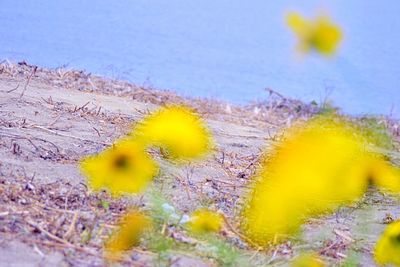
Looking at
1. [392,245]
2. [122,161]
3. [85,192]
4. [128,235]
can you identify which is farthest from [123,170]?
[85,192]

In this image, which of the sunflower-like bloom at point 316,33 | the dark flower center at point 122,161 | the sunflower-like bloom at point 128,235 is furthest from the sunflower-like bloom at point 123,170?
the sunflower-like bloom at point 316,33

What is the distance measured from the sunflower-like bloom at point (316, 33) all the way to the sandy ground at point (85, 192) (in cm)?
54

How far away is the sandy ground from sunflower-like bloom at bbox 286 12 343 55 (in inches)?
21.2

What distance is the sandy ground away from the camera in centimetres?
129

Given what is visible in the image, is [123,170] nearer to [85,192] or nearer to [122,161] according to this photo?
[122,161]

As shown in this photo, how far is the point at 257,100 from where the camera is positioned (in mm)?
4637

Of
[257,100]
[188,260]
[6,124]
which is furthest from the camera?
[257,100]

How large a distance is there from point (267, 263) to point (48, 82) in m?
2.43

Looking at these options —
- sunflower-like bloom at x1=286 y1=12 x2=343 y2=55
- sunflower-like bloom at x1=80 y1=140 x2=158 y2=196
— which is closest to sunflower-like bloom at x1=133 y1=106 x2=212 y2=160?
sunflower-like bloom at x1=80 y1=140 x2=158 y2=196

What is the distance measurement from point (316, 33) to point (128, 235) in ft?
1.65

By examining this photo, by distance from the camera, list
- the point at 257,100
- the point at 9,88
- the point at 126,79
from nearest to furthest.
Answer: the point at 9,88 → the point at 126,79 → the point at 257,100

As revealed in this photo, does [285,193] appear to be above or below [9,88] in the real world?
above

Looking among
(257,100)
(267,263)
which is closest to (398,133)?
(257,100)

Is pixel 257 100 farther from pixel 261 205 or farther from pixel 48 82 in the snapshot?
pixel 261 205
